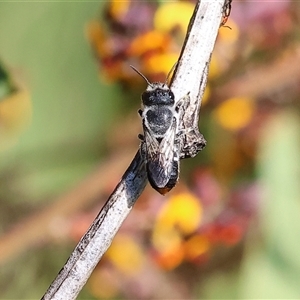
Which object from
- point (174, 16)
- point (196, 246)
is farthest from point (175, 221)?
point (174, 16)

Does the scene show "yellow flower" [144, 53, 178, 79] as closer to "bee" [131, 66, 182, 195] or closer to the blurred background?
the blurred background

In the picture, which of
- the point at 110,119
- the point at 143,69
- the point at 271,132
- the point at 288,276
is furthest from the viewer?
the point at 110,119

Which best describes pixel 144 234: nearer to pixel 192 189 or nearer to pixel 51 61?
pixel 192 189

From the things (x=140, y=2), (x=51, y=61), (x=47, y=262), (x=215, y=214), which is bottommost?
(x=47, y=262)

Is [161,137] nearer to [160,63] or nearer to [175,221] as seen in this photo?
[160,63]

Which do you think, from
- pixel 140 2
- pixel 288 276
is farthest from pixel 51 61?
pixel 288 276

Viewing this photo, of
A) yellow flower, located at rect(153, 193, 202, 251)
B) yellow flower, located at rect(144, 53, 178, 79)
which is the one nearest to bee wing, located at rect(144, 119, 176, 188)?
yellow flower, located at rect(144, 53, 178, 79)
